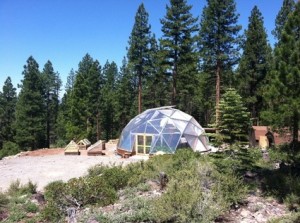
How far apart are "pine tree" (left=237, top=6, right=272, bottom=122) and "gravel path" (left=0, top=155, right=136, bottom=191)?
53.2 feet

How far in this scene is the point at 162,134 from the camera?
20375 mm

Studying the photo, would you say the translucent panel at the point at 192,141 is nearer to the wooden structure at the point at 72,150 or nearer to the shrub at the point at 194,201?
the wooden structure at the point at 72,150

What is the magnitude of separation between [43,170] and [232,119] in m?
10.6

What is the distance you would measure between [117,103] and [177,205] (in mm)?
38374

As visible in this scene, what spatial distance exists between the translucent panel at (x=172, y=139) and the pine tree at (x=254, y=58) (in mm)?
12979

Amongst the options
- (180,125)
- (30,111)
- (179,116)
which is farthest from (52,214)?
(30,111)

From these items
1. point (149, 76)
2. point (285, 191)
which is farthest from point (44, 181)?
point (149, 76)

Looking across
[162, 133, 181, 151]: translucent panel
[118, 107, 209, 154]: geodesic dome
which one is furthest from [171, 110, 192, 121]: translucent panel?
Result: [162, 133, 181, 151]: translucent panel

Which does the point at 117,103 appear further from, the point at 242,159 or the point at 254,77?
the point at 242,159

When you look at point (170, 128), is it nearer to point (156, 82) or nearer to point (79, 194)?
point (79, 194)

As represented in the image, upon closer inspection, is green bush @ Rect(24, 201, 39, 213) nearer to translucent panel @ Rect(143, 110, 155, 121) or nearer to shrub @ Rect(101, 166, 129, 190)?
shrub @ Rect(101, 166, 129, 190)

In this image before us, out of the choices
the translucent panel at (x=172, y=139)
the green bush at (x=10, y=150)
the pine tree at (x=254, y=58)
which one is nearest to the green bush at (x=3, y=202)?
the translucent panel at (x=172, y=139)

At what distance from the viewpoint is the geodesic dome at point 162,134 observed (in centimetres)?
2012

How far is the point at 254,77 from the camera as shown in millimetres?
30156
